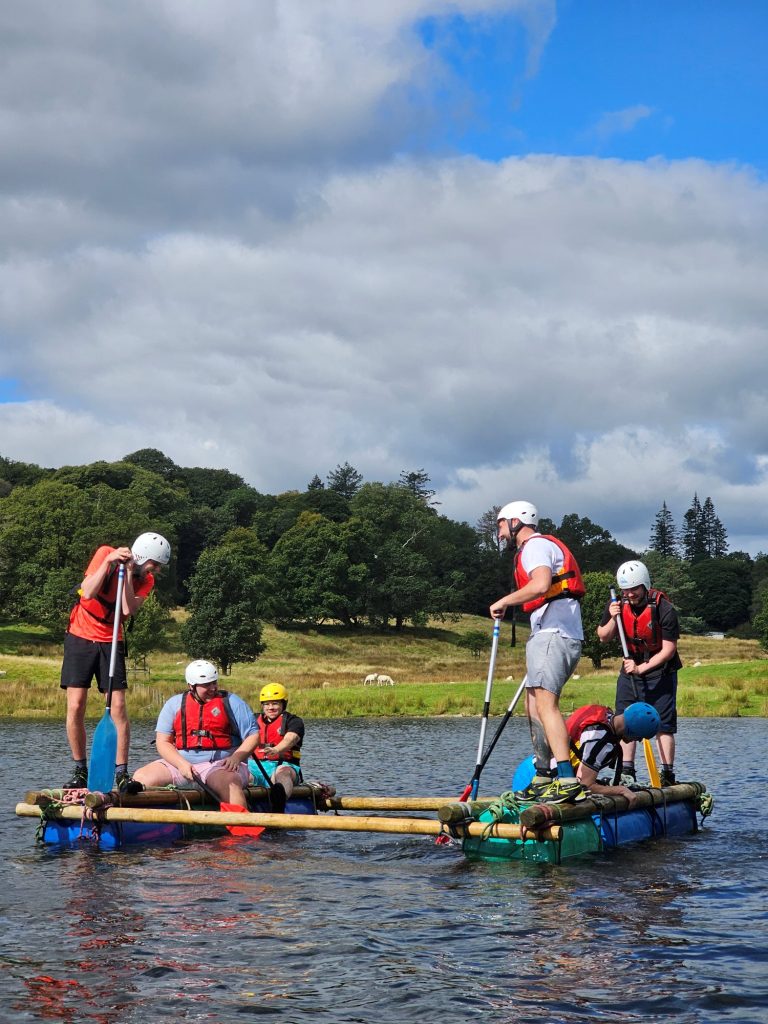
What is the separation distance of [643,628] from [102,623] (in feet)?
21.0

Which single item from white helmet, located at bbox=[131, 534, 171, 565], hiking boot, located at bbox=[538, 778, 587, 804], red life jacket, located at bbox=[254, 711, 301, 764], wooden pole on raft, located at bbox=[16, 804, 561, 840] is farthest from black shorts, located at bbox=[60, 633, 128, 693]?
hiking boot, located at bbox=[538, 778, 587, 804]

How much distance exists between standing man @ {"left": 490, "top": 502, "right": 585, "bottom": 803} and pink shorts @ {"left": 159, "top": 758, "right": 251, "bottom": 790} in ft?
12.3

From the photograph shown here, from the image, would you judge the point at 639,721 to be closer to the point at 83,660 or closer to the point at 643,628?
the point at 643,628

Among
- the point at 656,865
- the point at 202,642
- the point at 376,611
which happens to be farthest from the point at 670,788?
the point at 376,611

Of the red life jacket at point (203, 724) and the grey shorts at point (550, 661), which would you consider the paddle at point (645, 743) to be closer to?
the grey shorts at point (550, 661)

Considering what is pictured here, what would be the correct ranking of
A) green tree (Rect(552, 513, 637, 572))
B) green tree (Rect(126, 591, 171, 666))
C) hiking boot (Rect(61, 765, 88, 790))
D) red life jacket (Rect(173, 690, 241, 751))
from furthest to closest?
green tree (Rect(552, 513, 637, 572)) → green tree (Rect(126, 591, 171, 666)) → red life jacket (Rect(173, 690, 241, 751)) → hiking boot (Rect(61, 765, 88, 790))

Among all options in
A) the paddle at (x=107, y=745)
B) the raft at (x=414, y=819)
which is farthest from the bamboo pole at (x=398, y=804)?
the paddle at (x=107, y=745)

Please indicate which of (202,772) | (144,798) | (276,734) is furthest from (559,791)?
(276,734)

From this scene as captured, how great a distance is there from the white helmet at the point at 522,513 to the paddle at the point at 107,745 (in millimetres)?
4087

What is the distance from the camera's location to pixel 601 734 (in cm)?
1221

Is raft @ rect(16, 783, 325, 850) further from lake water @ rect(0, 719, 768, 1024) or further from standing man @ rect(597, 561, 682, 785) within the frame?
standing man @ rect(597, 561, 682, 785)

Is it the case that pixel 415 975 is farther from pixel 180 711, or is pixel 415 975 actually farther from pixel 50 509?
pixel 50 509

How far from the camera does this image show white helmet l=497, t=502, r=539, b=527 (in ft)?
39.0

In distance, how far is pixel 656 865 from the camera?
1148 cm
